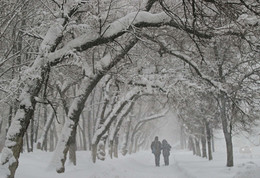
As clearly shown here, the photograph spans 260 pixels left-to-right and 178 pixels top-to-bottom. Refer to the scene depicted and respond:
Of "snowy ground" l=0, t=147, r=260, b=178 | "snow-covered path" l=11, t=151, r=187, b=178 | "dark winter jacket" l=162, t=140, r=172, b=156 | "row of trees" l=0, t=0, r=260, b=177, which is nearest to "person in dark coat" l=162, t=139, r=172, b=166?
"dark winter jacket" l=162, t=140, r=172, b=156

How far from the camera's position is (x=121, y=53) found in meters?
9.67

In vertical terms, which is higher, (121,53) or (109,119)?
(121,53)

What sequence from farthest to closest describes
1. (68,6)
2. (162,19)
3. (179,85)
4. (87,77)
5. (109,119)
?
(109,119), (179,85), (87,77), (68,6), (162,19)

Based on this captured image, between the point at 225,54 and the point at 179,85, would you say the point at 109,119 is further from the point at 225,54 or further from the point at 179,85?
the point at 225,54

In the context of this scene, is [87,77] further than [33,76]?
Yes

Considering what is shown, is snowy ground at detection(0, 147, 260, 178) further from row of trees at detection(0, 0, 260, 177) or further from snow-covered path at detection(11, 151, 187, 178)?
row of trees at detection(0, 0, 260, 177)

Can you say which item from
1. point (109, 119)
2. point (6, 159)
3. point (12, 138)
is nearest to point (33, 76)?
point (12, 138)

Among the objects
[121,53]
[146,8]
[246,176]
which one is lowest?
[246,176]

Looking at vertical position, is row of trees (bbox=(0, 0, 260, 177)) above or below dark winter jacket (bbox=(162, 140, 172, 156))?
above

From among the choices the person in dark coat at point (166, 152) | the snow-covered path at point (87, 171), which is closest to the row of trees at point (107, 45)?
the snow-covered path at point (87, 171)

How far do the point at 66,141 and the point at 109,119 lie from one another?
23.8 ft

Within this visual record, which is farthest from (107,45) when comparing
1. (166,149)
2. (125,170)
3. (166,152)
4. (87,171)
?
(166,149)

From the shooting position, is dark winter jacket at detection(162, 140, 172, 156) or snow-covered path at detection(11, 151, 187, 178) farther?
dark winter jacket at detection(162, 140, 172, 156)

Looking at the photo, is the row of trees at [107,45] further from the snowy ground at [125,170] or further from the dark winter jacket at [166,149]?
the dark winter jacket at [166,149]
